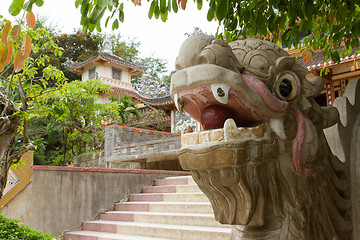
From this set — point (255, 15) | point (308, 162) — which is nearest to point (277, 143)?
point (308, 162)

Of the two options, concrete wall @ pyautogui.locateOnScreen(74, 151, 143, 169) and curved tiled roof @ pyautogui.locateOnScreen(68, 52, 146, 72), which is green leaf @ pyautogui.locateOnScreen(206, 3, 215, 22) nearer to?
concrete wall @ pyautogui.locateOnScreen(74, 151, 143, 169)

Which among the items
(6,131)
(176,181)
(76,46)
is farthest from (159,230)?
(76,46)

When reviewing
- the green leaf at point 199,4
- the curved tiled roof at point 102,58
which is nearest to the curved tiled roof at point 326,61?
the green leaf at point 199,4

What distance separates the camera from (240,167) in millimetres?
1111

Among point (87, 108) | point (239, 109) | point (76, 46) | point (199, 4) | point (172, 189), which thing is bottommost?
point (172, 189)

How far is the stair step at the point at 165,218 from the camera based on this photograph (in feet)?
13.9

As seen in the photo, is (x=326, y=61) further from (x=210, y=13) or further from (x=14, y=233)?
(x=14, y=233)

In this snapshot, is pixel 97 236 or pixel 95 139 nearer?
pixel 97 236

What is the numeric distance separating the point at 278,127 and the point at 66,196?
4.87 meters

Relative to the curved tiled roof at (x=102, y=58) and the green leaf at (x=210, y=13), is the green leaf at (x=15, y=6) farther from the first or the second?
the curved tiled roof at (x=102, y=58)

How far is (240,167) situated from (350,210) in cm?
68

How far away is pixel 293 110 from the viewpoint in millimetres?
1225

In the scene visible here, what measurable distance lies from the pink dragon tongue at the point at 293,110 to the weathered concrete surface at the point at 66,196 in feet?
15.5

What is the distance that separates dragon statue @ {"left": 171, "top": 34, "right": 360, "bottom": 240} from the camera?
111cm
